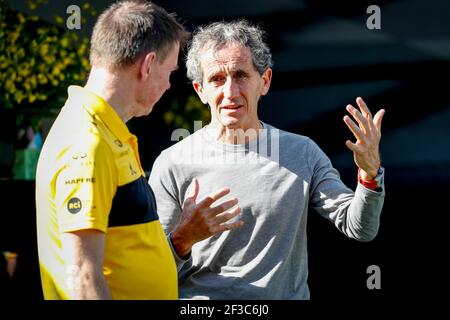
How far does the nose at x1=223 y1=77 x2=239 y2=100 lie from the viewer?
252 centimetres

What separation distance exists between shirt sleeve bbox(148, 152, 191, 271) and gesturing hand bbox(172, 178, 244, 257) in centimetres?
15

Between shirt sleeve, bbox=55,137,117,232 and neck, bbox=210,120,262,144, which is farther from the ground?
neck, bbox=210,120,262,144

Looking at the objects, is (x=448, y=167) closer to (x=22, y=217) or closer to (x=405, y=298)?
(x=405, y=298)

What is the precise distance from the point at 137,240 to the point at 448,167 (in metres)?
2.47

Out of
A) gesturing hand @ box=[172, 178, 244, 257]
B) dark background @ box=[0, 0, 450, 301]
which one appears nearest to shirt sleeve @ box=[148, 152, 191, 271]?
gesturing hand @ box=[172, 178, 244, 257]

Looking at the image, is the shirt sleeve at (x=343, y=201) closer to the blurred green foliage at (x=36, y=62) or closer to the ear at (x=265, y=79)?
the ear at (x=265, y=79)

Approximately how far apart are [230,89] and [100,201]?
1.03m

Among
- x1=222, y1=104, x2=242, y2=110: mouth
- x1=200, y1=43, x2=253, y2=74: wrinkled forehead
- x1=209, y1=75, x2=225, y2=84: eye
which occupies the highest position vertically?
x1=200, y1=43, x2=253, y2=74: wrinkled forehead

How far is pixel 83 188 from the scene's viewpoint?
1585 millimetres

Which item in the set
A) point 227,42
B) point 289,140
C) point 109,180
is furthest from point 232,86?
point 109,180

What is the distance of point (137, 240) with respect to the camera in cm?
175

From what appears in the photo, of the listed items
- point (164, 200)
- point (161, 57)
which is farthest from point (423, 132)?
point (161, 57)

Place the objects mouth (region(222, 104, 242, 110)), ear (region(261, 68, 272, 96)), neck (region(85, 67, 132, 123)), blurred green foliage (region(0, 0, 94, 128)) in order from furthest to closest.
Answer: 1. blurred green foliage (region(0, 0, 94, 128))
2. ear (region(261, 68, 272, 96))
3. mouth (region(222, 104, 242, 110))
4. neck (region(85, 67, 132, 123))

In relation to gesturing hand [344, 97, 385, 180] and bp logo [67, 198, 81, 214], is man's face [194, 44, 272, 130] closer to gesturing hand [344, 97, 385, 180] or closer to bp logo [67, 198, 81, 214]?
gesturing hand [344, 97, 385, 180]
